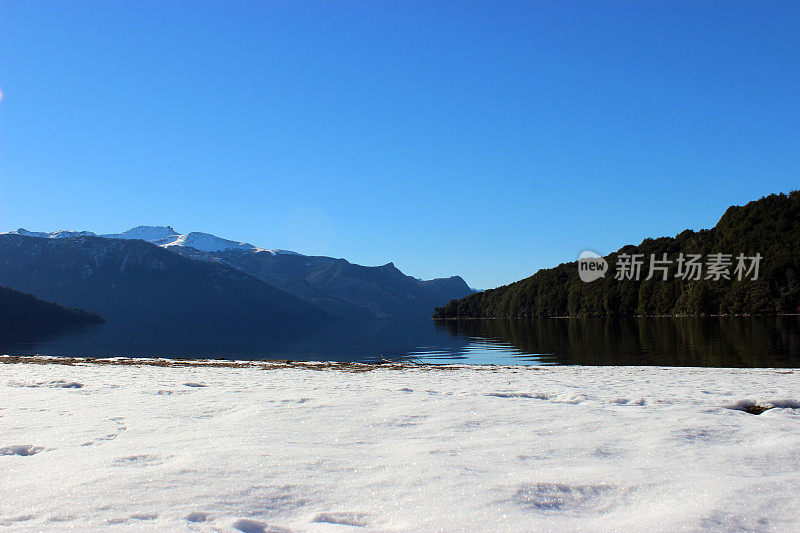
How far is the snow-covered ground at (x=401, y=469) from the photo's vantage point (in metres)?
4.47

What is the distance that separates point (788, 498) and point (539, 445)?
3.17 metres

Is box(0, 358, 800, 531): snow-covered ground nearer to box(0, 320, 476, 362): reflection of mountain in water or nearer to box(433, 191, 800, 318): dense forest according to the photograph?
box(0, 320, 476, 362): reflection of mountain in water

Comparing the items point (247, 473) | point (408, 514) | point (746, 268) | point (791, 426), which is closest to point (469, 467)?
point (408, 514)

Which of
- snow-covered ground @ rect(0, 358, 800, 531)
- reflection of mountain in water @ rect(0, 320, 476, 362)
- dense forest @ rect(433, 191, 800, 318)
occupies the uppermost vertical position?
dense forest @ rect(433, 191, 800, 318)

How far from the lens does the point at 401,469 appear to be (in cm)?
598

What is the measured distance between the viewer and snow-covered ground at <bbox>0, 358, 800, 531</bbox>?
14.7ft

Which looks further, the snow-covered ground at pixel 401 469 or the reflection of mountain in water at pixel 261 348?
the reflection of mountain in water at pixel 261 348

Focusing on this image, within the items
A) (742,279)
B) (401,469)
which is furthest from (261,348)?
(742,279)

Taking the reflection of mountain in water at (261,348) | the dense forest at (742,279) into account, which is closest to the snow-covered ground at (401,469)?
the reflection of mountain in water at (261,348)

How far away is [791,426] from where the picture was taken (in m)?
8.56

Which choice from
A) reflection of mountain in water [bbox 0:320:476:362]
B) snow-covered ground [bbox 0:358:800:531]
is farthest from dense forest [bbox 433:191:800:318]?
snow-covered ground [bbox 0:358:800:531]

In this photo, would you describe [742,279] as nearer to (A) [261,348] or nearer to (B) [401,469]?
(A) [261,348]

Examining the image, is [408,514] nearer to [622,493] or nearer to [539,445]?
[622,493]

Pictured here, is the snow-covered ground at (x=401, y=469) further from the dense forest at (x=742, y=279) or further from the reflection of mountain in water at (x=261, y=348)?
the dense forest at (x=742, y=279)
